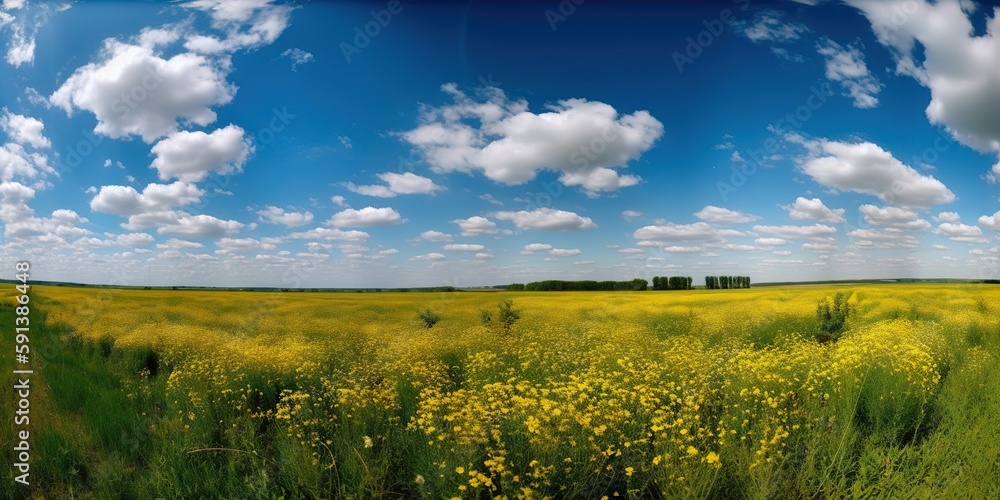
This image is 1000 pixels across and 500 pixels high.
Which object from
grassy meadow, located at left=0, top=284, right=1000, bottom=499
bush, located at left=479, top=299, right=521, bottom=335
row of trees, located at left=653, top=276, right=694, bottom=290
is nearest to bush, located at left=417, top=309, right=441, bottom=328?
bush, located at left=479, top=299, right=521, bottom=335

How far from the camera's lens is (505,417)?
5.43 meters

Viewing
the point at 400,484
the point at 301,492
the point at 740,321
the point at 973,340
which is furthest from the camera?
the point at 740,321

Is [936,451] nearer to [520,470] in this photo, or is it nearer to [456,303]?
[520,470]

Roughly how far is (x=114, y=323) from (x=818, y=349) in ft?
53.6

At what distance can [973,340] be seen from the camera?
500 inches

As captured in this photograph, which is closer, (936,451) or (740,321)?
(936,451)

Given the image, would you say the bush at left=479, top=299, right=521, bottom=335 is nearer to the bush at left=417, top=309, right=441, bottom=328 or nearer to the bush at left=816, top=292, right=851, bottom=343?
the bush at left=417, top=309, right=441, bottom=328

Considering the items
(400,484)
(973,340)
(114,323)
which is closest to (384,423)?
(400,484)

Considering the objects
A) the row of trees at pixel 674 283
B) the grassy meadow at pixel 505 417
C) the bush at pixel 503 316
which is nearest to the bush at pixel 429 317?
the bush at pixel 503 316

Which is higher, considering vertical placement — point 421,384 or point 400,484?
point 421,384

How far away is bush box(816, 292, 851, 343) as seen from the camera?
50.3 feet

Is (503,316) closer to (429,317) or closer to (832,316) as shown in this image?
(429,317)

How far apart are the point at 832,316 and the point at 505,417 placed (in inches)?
559

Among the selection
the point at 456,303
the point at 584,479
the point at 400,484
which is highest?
the point at 456,303
